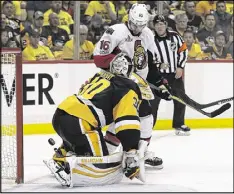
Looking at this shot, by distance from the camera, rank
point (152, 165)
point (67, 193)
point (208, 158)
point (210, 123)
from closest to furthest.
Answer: point (67, 193)
point (152, 165)
point (208, 158)
point (210, 123)

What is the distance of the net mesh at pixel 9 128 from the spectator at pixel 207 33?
2.91 metres

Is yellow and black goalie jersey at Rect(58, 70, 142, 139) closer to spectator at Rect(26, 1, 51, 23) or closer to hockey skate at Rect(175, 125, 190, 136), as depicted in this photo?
hockey skate at Rect(175, 125, 190, 136)

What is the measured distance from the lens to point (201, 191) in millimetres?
4039

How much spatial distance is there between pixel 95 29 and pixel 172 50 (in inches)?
32.4

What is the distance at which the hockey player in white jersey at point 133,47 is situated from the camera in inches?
170

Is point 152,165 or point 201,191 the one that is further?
point 152,165

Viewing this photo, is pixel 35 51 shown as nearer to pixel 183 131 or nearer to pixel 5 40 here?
pixel 5 40

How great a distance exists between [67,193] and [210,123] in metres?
3.29

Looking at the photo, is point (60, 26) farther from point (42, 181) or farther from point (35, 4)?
point (42, 181)

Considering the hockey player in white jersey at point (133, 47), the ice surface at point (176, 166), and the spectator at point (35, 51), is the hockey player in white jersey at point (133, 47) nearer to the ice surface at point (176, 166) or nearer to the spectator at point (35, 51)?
the ice surface at point (176, 166)

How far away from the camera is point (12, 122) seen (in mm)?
4250

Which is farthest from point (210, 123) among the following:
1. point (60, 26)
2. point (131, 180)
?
point (131, 180)

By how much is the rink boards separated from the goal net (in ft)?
5.01

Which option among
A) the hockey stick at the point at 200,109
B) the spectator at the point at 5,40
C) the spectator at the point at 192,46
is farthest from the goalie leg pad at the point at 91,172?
the spectator at the point at 192,46
